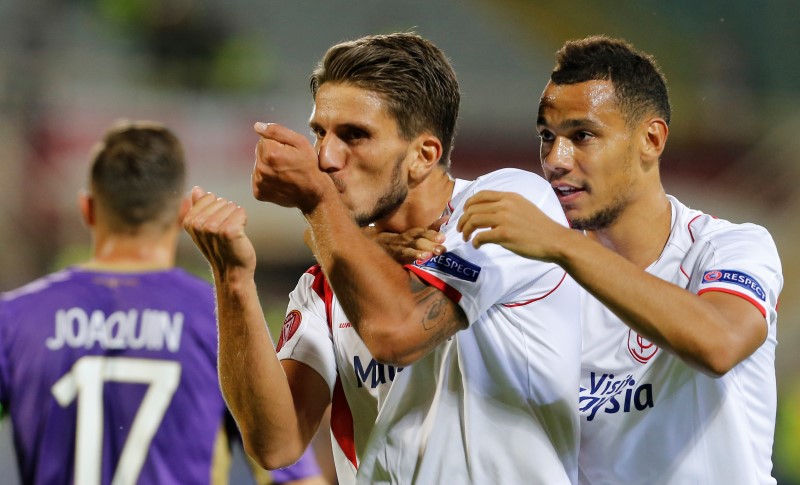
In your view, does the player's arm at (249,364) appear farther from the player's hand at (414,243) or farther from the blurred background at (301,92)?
the blurred background at (301,92)

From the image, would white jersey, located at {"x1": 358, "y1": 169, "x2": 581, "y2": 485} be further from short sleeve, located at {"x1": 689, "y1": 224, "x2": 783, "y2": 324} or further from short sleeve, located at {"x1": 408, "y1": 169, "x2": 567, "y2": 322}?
short sleeve, located at {"x1": 689, "y1": 224, "x2": 783, "y2": 324}

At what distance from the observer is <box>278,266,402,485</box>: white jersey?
9.91 feet

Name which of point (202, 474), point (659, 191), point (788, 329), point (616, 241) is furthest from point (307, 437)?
point (788, 329)

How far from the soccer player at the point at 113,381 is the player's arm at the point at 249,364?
0.61 metres

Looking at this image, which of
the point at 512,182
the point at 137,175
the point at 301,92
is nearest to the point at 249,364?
the point at 512,182

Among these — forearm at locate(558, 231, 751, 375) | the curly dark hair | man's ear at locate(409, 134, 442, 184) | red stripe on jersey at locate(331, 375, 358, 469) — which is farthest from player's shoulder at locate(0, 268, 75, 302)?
forearm at locate(558, 231, 751, 375)

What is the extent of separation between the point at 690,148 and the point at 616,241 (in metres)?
6.75

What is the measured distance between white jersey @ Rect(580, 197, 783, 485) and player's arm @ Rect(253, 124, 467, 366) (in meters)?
0.84

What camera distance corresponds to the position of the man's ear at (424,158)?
309 cm

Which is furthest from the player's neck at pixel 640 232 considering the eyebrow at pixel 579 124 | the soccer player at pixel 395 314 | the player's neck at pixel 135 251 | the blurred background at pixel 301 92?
the blurred background at pixel 301 92

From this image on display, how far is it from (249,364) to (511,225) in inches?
35.3

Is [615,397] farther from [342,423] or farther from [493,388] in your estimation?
[342,423]

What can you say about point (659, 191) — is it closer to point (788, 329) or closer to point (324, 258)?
point (324, 258)

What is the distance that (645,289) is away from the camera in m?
2.66
